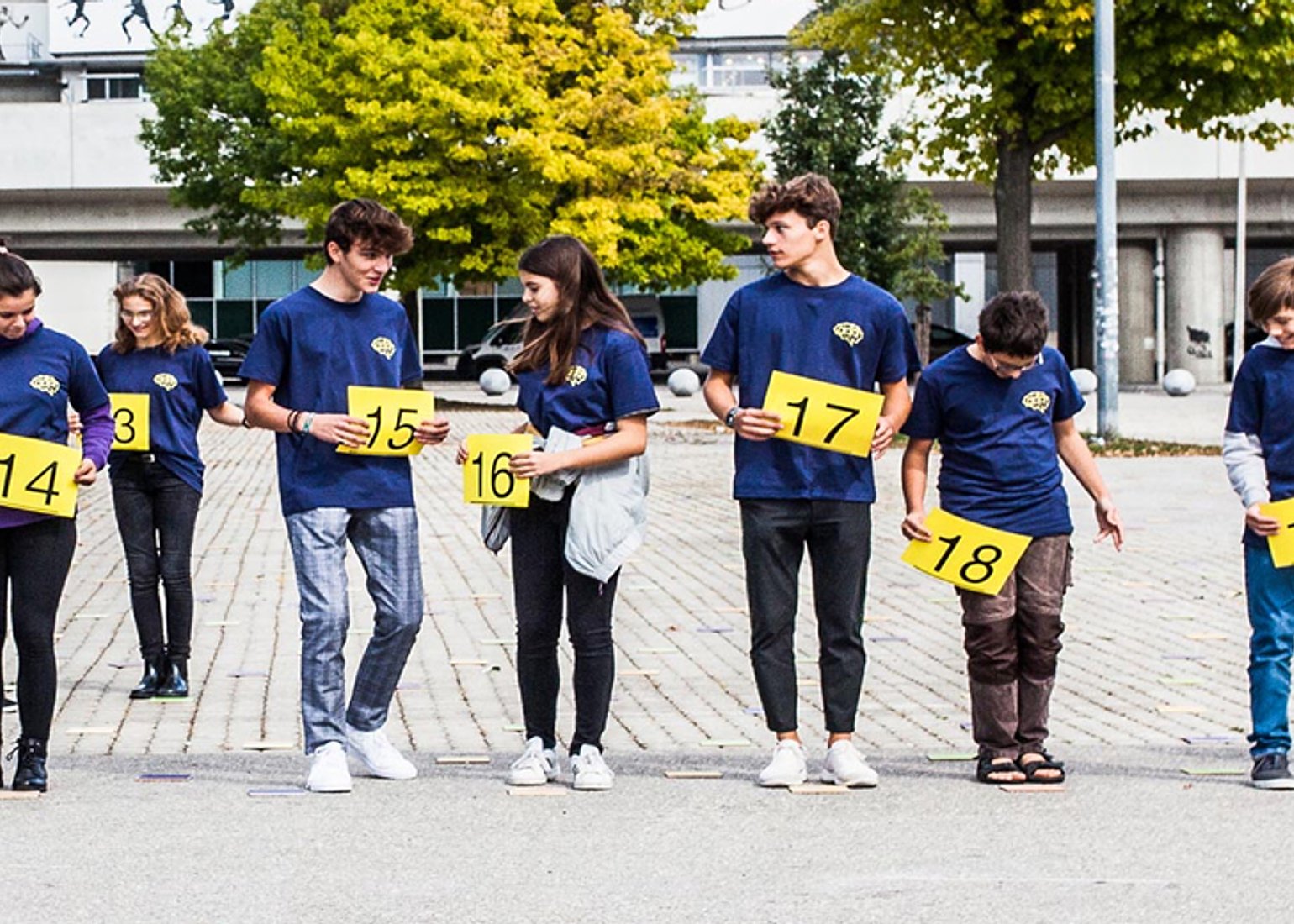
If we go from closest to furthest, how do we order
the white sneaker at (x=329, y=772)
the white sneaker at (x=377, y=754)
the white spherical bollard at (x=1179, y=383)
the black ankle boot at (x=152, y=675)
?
1. the white sneaker at (x=329, y=772)
2. the white sneaker at (x=377, y=754)
3. the black ankle boot at (x=152, y=675)
4. the white spherical bollard at (x=1179, y=383)

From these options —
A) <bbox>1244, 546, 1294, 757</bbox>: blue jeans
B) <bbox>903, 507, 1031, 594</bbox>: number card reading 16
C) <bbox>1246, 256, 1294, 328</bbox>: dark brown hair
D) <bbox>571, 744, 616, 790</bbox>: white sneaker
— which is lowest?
<bbox>571, 744, 616, 790</bbox>: white sneaker

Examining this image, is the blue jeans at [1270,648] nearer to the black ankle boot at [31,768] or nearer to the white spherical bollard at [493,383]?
the black ankle boot at [31,768]

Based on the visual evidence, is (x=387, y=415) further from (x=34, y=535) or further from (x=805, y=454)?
(x=805, y=454)

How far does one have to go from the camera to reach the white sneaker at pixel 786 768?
7355mm

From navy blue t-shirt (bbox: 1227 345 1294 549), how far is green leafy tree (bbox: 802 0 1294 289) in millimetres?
20137

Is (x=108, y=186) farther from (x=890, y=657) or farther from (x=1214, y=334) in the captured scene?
(x=890, y=657)

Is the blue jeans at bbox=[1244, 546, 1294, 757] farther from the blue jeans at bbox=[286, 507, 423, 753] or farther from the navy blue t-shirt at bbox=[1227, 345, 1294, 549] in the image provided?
the blue jeans at bbox=[286, 507, 423, 753]

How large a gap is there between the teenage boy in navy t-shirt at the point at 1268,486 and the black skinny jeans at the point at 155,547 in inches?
168

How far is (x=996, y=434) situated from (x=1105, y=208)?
728 inches

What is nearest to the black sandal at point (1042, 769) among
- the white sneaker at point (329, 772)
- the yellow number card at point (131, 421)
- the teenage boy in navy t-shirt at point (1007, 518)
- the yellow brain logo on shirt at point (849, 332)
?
the teenage boy in navy t-shirt at point (1007, 518)

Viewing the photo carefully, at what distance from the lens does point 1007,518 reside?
7457mm

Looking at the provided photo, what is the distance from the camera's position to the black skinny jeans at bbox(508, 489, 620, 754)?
744 cm

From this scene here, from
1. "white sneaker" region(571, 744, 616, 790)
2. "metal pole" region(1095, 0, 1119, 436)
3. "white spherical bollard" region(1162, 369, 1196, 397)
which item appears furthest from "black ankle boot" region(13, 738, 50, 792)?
"white spherical bollard" region(1162, 369, 1196, 397)

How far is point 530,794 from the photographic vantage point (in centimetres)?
728
